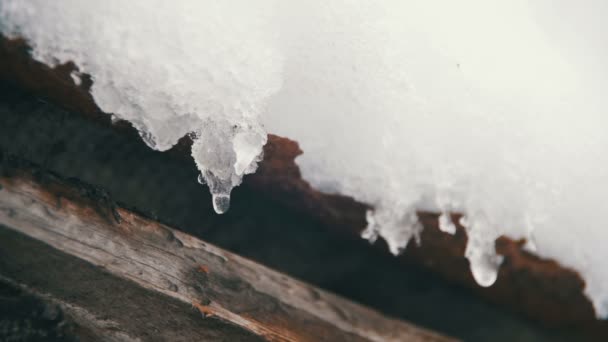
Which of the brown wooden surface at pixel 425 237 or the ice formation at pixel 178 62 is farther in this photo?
the brown wooden surface at pixel 425 237

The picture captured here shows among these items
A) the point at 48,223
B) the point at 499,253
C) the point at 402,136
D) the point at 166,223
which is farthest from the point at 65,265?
the point at 499,253

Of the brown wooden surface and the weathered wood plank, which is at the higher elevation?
the brown wooden surface

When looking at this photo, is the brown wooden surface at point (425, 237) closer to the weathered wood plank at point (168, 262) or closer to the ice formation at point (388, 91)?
the ice formation at point (388, 91)

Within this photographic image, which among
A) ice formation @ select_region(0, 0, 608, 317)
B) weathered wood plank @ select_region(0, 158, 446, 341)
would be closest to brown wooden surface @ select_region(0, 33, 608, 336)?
ice formation @ select_region(0, 0, 608, 317)

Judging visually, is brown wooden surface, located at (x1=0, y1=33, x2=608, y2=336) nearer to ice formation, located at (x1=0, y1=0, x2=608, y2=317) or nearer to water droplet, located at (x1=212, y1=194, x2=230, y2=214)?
ice formation, located at (x1=0, y1=0, x2=608, y2=317)

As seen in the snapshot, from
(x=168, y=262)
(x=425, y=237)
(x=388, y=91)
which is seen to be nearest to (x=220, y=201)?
(x=168, y=262)

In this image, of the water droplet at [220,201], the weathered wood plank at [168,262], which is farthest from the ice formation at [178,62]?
the weathered wood plank at [168,262]

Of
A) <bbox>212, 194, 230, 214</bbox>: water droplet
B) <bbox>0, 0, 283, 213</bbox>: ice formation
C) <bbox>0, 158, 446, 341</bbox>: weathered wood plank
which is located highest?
<bbox>0, 0, 283, 213</bbox>: ice formation

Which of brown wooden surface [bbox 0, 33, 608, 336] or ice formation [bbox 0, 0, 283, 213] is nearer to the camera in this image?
ice formation [bbox 0, 0, 283, 213]
